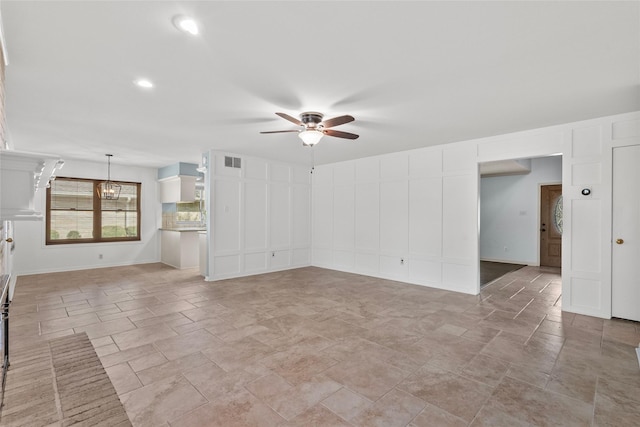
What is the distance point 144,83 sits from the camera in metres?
2.83

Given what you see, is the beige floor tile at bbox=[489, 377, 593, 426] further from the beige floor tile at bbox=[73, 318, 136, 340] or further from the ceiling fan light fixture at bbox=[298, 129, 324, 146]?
the beige floor tile at bbox=[73, 318, 136, 340]

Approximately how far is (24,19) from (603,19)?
365cm

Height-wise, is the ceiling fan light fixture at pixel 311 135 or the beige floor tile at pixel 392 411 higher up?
the ceiling fan light fixture at pixel 311 135

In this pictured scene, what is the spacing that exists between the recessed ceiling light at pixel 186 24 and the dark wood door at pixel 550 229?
859cm

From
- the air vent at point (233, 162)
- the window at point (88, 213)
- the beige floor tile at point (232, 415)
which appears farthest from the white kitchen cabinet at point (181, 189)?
the beige floor tile at point (232, 415)

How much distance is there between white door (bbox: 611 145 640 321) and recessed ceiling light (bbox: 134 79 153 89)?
533cm

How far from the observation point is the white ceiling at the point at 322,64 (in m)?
1.86

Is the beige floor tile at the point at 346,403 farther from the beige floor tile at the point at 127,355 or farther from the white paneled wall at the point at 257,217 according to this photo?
the white paneled wall at the point at 257,217

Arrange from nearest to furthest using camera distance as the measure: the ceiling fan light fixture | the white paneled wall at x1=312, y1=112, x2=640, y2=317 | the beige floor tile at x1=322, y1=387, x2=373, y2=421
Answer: the beige floor tile at x1=322, y1=387, x2=373, y2=421 < the ceiling fan light fixture < the white paneled wall at x1=312, y1=112, x2=640, y2=317

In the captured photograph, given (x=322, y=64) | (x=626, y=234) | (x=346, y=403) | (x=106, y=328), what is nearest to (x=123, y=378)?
(x=106, y=328)

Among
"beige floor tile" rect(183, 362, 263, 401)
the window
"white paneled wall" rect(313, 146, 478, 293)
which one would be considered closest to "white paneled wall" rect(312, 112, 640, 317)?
"white paneled wall" rect(313, 146, 478, 293)

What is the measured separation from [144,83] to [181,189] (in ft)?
16.1

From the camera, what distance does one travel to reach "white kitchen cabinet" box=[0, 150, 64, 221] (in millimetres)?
1959

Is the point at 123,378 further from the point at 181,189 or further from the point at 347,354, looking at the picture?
the point at 181,189
